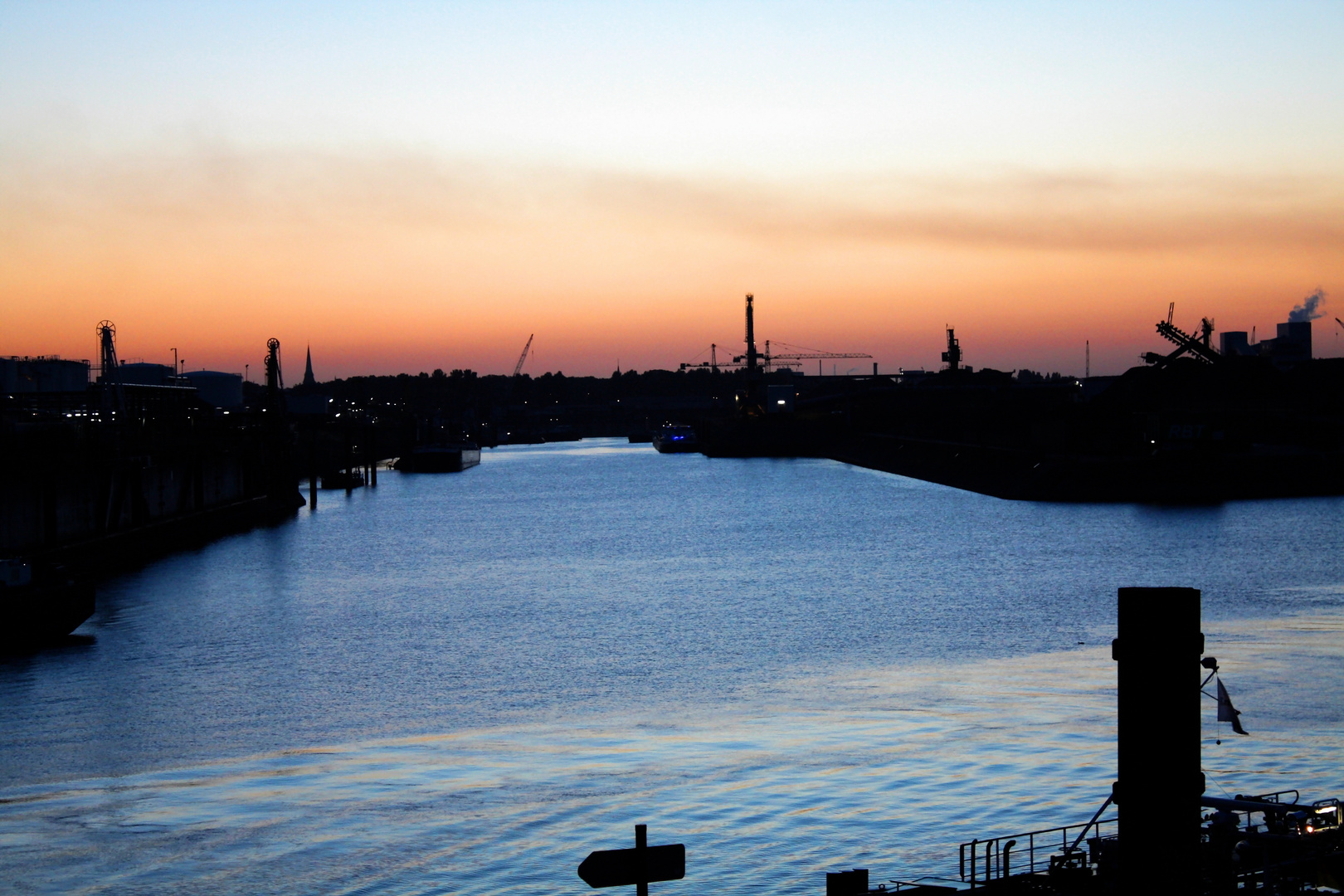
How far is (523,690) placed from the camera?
96.5 feet

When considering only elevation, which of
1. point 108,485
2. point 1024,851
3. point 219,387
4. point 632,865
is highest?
point 219,387

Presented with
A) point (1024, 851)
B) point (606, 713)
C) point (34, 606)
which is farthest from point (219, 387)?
point (1024, 851)

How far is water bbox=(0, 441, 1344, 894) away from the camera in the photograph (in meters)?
18.3

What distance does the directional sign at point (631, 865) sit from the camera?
303 inches

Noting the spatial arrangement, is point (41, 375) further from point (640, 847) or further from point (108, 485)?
point (640, 847)

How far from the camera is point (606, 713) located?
26641mm

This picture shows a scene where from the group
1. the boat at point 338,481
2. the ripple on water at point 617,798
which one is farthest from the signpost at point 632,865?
the boat at point 338,481

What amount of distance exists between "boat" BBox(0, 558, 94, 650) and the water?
0.90 m

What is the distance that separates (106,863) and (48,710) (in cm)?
1054

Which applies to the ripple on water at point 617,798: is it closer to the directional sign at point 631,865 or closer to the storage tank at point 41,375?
the directional sign at point 631,865

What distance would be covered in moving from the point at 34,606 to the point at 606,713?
1685 cm

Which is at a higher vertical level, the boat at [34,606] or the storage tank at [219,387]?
the storage tank at [219,387]

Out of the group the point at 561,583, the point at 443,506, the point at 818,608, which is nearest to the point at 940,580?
the point at 818,608

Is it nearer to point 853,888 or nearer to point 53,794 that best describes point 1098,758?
point 853,888
